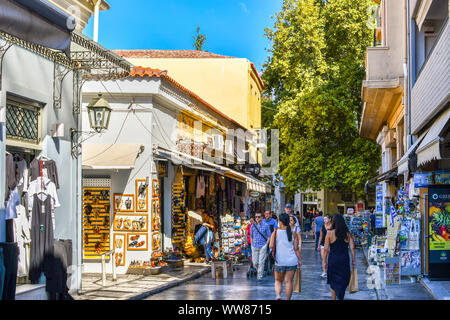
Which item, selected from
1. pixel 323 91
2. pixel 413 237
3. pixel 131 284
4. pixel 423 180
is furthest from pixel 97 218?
pixel 323 91

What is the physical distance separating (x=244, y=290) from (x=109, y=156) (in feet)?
17.1

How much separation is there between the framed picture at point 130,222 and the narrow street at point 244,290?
215 centimetres

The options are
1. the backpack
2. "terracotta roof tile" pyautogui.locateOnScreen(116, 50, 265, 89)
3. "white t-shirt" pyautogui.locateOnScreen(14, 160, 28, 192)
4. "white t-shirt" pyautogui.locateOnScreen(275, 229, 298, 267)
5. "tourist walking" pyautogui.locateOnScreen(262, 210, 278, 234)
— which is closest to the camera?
"white t-shirt" pyautogui.locateOnScreen(14, 160, 28, 192)

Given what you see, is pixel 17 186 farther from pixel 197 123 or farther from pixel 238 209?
pixel 238 209

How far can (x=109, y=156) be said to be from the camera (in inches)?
617

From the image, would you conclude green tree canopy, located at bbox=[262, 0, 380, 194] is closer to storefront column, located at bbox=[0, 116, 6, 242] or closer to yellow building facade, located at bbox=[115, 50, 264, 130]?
yellow building facade, located at bbox=[115, 50, 264, 130]

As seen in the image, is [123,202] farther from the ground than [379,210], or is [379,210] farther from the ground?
[123,202]

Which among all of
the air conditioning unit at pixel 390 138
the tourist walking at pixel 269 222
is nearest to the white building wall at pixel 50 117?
Result: the tourist walking at pixel 269 222

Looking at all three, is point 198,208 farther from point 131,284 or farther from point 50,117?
point 50,117

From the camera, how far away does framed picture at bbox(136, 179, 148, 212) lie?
52.8ft

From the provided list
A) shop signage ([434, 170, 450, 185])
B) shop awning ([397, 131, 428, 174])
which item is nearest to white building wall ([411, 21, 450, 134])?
shop awning ([397, 131, 428, 174])

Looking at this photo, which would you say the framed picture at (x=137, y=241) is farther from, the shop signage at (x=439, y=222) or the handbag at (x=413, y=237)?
the shop signage at (x=439, y=222)

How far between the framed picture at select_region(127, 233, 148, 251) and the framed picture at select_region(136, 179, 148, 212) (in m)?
0.70
